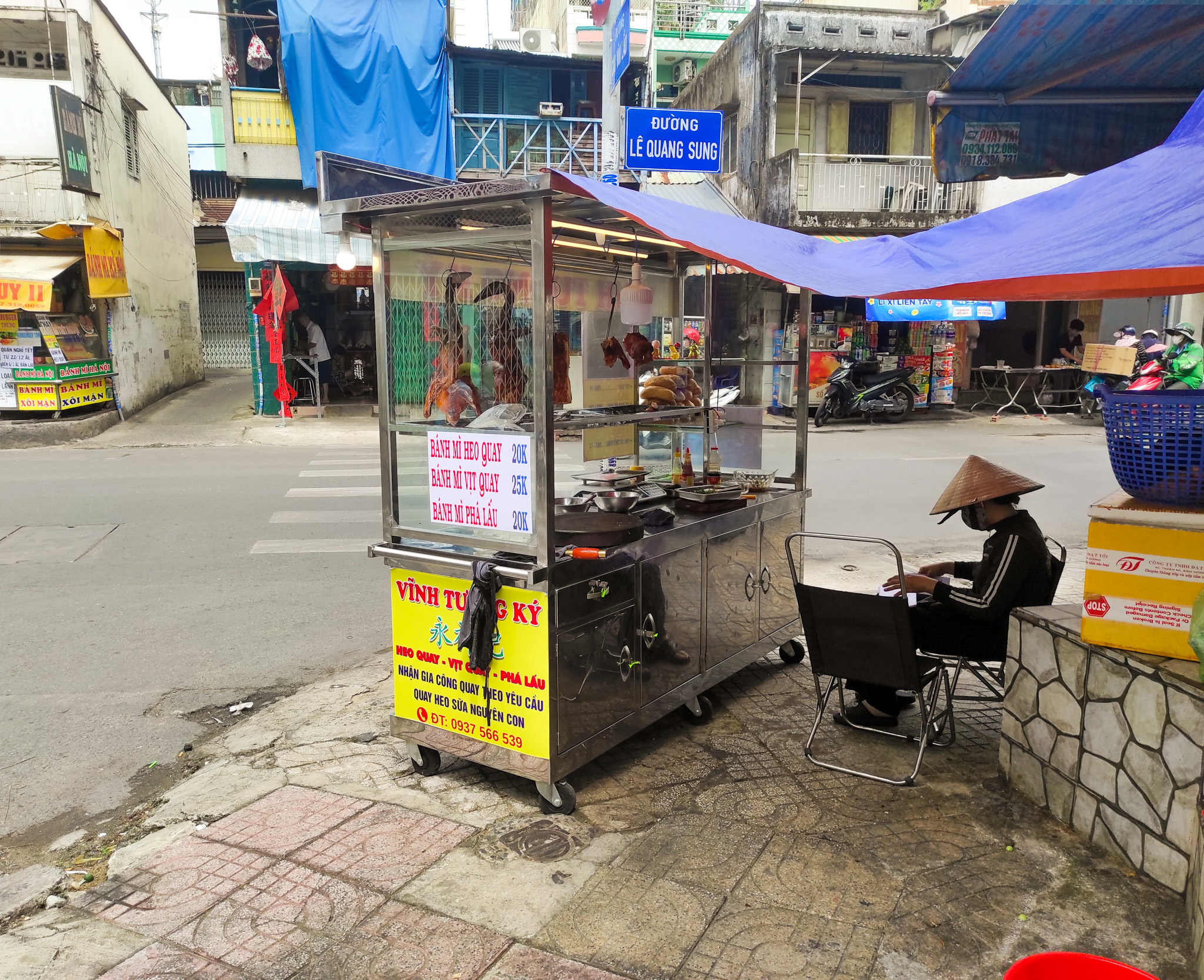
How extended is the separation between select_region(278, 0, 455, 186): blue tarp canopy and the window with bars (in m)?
3.77

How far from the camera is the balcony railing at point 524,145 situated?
17.4 metres

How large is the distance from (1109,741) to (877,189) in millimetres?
16305

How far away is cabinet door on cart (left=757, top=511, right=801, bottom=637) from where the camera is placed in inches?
190

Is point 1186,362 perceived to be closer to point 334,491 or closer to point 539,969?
point 334,491

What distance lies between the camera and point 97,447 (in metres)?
13.3

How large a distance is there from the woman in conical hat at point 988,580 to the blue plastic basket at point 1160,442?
67cm

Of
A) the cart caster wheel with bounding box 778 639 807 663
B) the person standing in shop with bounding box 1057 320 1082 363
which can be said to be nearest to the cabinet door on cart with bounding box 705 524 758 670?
the cart caster wheel with bounding box 778 639 807 663

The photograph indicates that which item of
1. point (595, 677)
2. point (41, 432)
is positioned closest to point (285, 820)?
point (595, 677)

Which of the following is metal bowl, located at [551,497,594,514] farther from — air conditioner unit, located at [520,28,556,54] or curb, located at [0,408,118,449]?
air conditioner unit, located at [520,28,556,54]

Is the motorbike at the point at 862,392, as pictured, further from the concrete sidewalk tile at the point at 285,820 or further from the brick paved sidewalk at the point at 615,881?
the concrete sidewalk tile at the point at 285,820

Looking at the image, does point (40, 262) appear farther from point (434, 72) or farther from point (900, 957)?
point (900, 957)

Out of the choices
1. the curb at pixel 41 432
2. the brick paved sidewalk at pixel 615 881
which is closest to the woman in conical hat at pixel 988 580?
the brick paved sidewalk at pixel 615 881

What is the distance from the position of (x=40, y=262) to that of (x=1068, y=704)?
15.9 m

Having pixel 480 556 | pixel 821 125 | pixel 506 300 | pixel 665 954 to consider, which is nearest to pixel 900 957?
pixel 665 954
